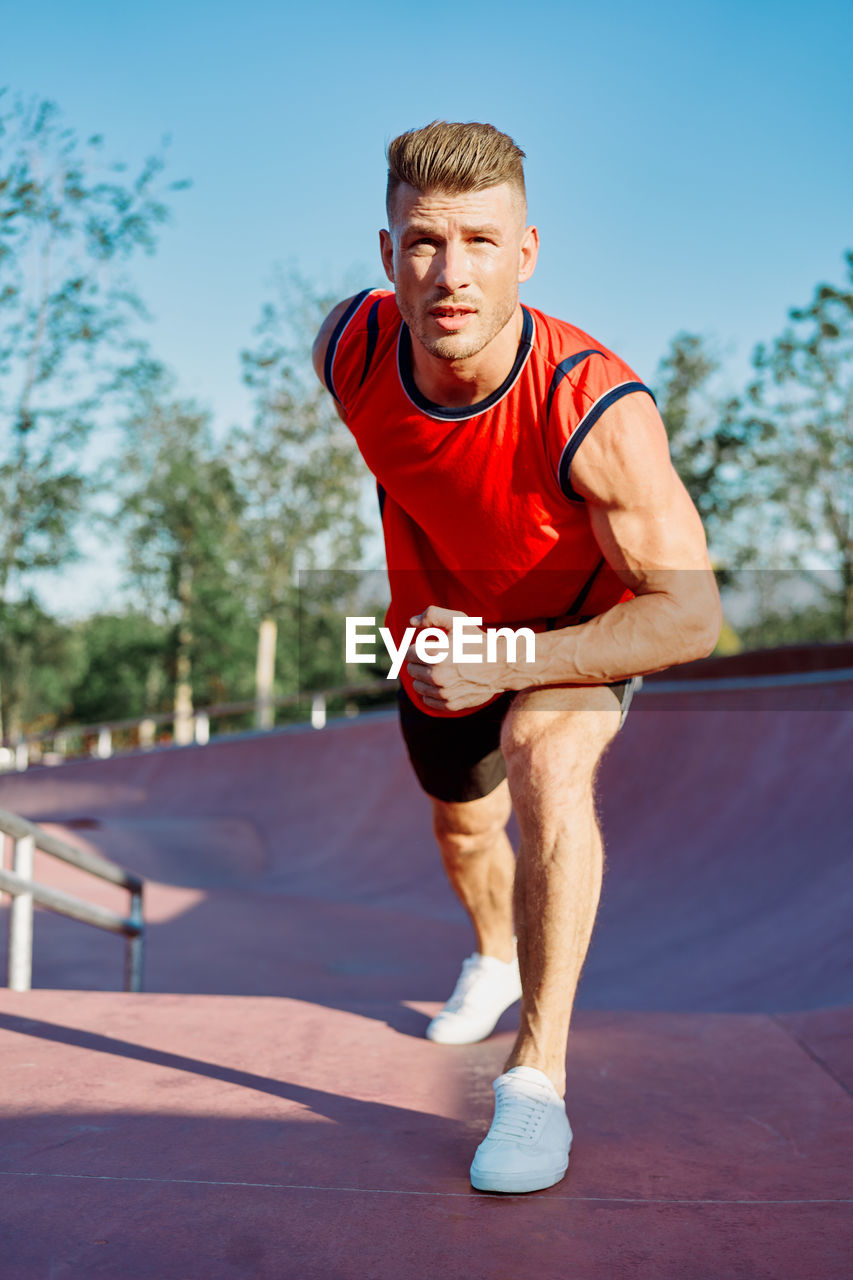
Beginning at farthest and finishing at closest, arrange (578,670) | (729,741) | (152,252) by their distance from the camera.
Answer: (152,252)
(729,741)
(578,670)

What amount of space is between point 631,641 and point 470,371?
2.05 feet

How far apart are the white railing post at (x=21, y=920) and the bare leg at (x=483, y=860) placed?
150 cm

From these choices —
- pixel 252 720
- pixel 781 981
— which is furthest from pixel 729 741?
pixel 252 720

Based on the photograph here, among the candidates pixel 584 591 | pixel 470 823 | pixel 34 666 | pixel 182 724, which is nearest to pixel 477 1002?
pixel 470 823

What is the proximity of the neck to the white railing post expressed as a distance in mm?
2189

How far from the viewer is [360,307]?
8.49 ft

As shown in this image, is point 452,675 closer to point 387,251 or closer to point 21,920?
point 387,251

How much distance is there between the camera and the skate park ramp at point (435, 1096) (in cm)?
144

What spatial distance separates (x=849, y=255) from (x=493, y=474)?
2299 centimetres

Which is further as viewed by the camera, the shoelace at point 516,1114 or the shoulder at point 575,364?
the shoulder at point 575,364

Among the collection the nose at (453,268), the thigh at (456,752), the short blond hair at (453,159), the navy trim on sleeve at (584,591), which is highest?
the short blond hair at (453,159)

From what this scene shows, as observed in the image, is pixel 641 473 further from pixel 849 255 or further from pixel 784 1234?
pixel 849 255

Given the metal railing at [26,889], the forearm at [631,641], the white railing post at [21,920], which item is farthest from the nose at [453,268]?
the white railing post at [21,920]

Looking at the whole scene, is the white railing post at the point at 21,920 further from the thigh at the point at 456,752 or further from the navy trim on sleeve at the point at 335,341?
the navy trim on sleeve at the point at 335,341
